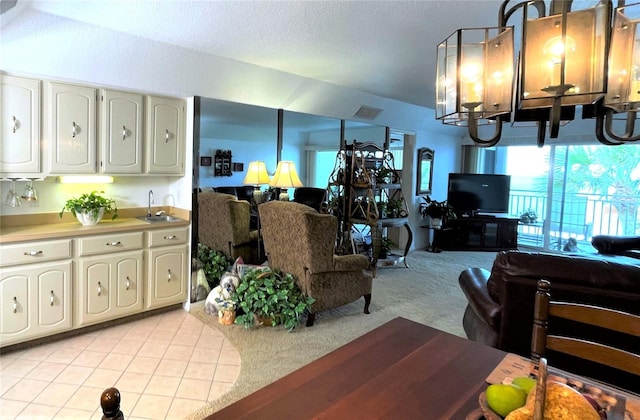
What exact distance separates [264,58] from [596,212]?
6.03m

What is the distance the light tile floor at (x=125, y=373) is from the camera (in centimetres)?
222

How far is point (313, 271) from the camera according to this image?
335cm

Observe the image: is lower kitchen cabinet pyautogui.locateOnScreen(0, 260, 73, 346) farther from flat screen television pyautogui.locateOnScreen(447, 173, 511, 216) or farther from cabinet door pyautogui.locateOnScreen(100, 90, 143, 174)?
flat screen television pyautogui.locateOnScreen(447, 173, 511, 216)

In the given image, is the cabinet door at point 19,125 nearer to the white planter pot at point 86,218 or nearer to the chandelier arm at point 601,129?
the white planter pot at point 86,218

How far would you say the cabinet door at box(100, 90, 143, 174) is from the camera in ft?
10.7

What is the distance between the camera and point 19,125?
2.82m

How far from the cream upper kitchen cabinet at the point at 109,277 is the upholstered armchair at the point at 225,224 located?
70 cm

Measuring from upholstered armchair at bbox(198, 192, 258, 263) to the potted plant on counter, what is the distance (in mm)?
890

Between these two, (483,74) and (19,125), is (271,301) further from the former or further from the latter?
(483,74)

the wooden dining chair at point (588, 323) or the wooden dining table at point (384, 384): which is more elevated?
the wooden dining chair at point (588, 323)

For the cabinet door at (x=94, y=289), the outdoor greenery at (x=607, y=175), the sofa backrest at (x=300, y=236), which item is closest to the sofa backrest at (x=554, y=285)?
the sofa backrest at (x=300, y=236)

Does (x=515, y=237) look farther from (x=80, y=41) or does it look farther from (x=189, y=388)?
(x=80, y=41)

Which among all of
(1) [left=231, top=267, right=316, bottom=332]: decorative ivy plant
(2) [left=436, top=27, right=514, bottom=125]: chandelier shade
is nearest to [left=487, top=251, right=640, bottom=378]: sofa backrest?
(2) [left=436, top=27, right=514, bottom=125]: chandelier shade

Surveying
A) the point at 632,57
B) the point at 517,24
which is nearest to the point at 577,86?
the point at 632,57
